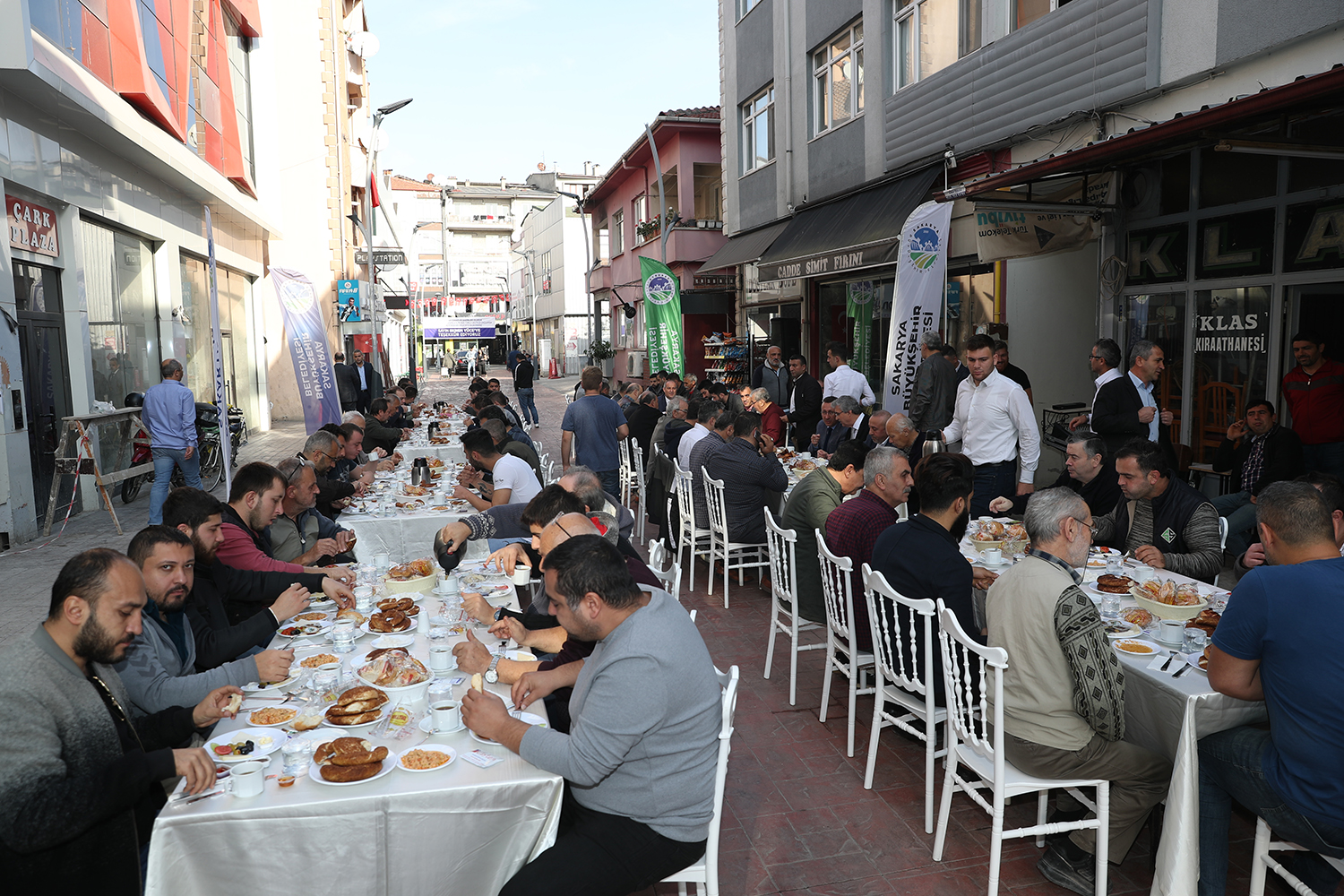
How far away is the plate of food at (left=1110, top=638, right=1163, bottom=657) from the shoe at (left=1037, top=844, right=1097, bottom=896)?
85 centimetres

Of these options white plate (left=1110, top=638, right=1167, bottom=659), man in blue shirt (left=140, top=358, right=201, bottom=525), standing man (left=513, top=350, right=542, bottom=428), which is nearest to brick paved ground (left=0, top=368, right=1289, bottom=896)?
white plate (left=1110, top=638, right=1167, bottom=659)

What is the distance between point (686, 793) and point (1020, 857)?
6.24ft

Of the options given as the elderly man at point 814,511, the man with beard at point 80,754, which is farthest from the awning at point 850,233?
the man with beard at point 80,754

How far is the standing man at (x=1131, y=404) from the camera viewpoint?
690cm

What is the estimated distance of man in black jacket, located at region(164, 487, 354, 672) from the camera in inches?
140

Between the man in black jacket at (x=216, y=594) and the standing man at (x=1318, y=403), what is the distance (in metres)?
7.54

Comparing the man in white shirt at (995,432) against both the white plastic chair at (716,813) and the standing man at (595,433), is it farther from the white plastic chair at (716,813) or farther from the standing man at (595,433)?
the white plastic chair at (716,813)

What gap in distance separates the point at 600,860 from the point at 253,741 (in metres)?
1.17

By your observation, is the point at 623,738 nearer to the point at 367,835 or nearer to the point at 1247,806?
the point at 367,835

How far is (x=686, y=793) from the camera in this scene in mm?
2643

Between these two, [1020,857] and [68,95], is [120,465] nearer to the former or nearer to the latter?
[68,95]

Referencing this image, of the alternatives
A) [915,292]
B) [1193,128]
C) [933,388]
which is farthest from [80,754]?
[915,292]

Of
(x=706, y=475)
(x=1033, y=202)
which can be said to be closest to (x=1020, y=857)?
(x=706, y=475)

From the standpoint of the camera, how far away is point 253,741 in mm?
2705
